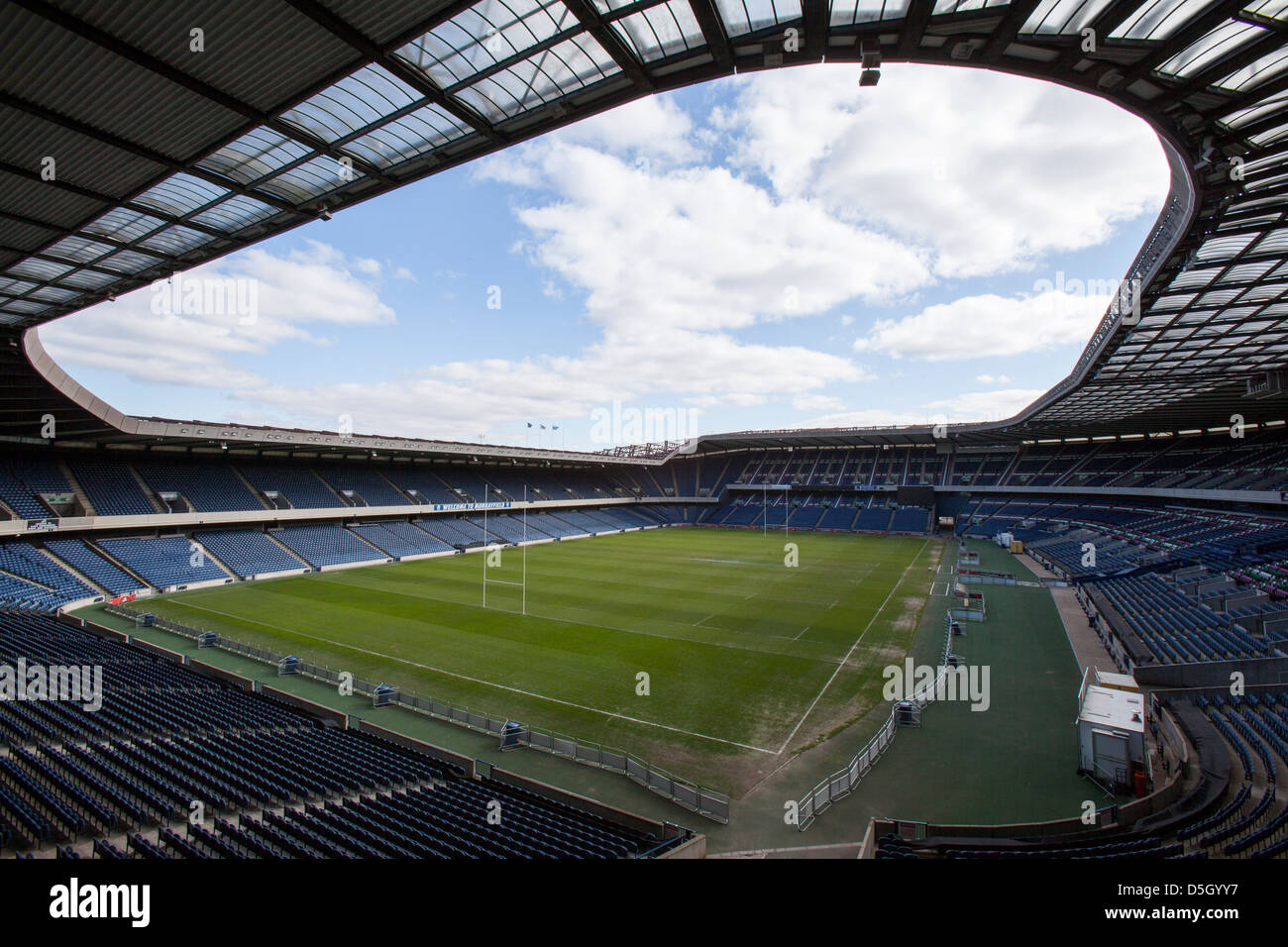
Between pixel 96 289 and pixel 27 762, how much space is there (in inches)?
456

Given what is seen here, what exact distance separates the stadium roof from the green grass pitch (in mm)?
13911

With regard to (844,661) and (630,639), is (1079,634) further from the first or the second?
(630,639)

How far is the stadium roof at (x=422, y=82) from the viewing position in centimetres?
706

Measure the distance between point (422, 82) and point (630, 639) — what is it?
2131cm

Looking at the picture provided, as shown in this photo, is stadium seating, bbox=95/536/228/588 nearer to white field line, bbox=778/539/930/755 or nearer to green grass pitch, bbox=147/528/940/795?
green grass pitch, bbox=147/528/940/795

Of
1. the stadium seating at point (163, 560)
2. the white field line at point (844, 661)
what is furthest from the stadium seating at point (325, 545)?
the white field line at point (844, 661)

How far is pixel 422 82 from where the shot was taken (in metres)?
8.13

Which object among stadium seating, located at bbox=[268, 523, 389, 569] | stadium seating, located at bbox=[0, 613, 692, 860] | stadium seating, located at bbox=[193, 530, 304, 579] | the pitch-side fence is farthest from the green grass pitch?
stadium seating, located at bbox=[0, 613, 692, 860]

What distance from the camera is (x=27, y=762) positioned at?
11844 mm

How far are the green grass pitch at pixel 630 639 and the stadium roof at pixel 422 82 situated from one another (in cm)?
1391
